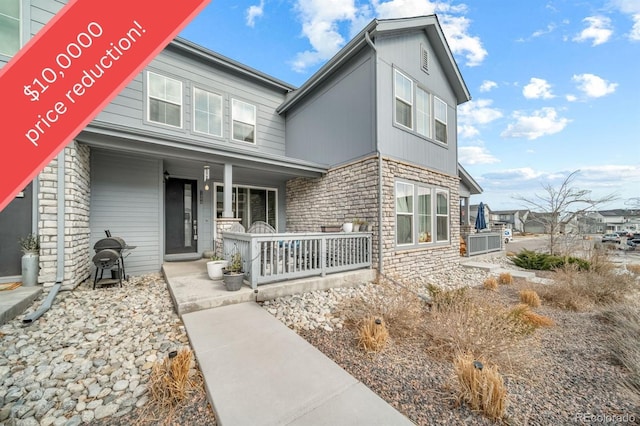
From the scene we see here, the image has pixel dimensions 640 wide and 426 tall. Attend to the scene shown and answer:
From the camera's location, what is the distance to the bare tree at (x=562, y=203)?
9.14 metres

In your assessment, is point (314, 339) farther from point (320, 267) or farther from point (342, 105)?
point (342, 105)

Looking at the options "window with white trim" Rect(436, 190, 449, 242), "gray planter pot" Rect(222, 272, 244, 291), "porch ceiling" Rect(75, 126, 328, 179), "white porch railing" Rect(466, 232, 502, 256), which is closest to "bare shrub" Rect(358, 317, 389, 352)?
"gray planter pot" Rect(222, 272, 244, 291)

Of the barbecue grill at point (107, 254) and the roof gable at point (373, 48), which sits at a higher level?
the roof gable at point (373, 48)

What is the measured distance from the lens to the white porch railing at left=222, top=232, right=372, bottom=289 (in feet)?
13.7

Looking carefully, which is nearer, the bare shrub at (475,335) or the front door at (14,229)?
the bare shrub at (475,335)

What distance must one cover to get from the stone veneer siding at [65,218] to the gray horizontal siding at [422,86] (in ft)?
20.8

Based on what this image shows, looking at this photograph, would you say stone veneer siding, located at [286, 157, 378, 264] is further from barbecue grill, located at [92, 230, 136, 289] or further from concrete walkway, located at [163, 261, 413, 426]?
barbecue grill, located at [92, 230, 136, 289]

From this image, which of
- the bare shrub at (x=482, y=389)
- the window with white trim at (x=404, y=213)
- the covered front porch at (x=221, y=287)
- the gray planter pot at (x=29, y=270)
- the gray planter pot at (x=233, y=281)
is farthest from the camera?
the window with white trim at (x=404, y=213)

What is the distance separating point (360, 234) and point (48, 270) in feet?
19.5

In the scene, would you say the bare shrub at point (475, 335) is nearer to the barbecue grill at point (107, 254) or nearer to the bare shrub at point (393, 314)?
the bare shrub at point (393, 314)

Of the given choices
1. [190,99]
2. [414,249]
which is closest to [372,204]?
[414,249]

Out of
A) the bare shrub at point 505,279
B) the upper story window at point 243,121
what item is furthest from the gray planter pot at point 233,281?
the bare shrub at point 505,279

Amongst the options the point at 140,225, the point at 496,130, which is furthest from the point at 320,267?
the point at 496,130

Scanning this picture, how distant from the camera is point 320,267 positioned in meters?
4.96
